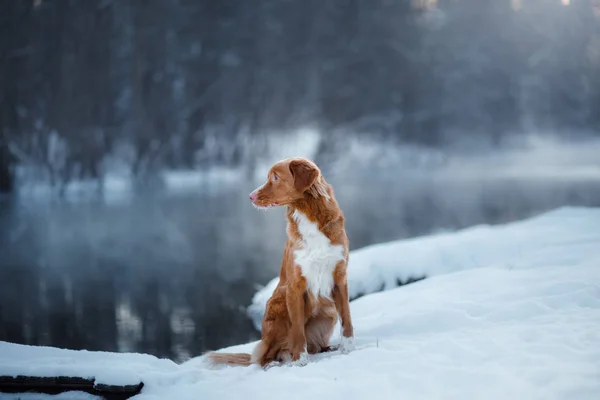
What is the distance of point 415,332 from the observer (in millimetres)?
3547

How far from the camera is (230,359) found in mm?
3436

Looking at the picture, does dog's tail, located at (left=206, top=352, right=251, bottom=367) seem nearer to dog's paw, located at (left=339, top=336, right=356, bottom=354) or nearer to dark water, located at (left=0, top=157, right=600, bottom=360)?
dog's paw, located at (left=339, top=336, right=356, bottom=354)

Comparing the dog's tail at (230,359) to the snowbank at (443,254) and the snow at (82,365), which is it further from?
the snowbank at (443,254)

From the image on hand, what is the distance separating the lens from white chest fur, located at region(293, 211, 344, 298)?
3166mm

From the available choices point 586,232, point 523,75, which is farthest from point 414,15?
point 586,232

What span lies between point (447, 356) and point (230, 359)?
139cm

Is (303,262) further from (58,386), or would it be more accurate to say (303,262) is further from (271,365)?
(58,386)

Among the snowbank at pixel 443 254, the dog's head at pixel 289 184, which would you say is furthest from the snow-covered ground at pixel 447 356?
the snowbank at pixel 443 254

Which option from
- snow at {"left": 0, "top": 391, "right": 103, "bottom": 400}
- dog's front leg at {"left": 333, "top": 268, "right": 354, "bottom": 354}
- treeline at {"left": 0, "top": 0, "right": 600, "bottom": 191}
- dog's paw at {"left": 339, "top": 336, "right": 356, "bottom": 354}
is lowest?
snow at {"left": 0, "top": 391, "right": 103, "bottom": 400}

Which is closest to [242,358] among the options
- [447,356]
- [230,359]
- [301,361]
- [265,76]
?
[230,359]

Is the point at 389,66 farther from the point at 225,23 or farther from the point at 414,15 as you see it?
the point at 225,23

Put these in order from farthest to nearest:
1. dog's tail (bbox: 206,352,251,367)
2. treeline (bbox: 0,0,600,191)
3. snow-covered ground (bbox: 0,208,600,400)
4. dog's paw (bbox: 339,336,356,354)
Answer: treeline (bbox: 0,0,600,191) < dog's tail (bbox: 206,352,251,367) < dog's paw (bbox: 339,336,356,354) < snow-covered ground (bbox: 0,208,600,400)

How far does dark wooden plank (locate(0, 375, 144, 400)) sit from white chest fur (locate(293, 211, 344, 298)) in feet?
3.72

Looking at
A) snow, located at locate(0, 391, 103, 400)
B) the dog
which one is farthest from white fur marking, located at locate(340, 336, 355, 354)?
snow, located at locate(0, 391, 103, 400)
